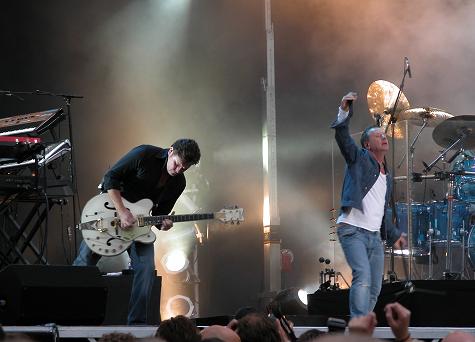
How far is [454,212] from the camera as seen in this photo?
9.78m

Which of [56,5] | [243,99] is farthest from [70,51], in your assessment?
[243,99]

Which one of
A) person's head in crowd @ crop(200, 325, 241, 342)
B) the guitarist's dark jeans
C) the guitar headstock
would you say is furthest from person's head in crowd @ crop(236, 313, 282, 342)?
the guitar headstock

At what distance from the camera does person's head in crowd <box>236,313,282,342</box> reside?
3.66 metres

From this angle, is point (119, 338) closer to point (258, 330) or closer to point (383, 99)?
point (258, 330)

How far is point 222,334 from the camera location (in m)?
3.84

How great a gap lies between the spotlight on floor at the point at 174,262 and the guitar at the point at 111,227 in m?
5.66

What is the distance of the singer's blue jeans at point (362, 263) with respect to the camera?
19.6 feet

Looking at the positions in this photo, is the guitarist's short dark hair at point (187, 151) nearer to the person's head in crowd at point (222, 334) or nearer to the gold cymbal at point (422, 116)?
the person's head in crowd at point (222, 334)

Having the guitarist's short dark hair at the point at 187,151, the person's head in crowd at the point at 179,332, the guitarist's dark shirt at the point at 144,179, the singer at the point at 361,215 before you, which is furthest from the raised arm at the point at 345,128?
the person's head in crowd at the point at 179,332

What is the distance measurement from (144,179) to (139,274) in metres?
0.76

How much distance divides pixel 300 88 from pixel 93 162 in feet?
13.1

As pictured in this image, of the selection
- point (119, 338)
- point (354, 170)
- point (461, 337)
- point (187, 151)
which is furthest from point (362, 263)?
point (119, 338)

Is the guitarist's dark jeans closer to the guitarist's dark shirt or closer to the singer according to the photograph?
the guitarist's dark shirt

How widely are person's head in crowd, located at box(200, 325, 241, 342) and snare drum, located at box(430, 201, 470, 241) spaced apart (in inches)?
241
